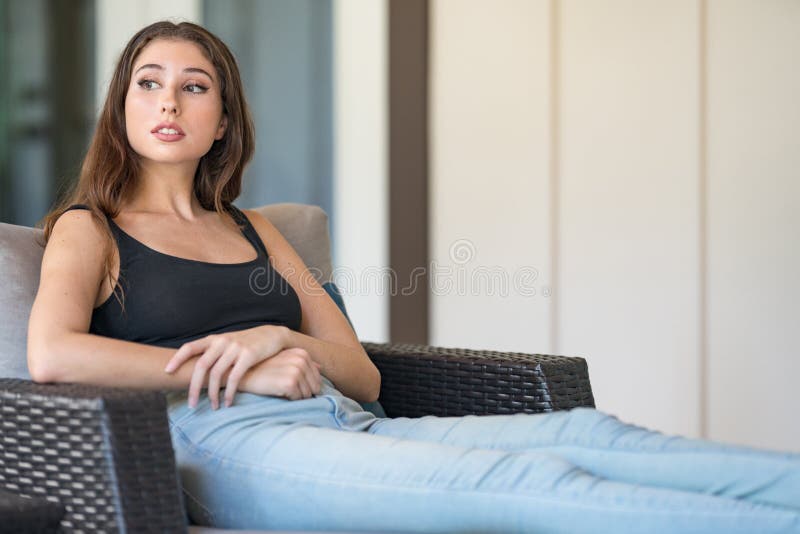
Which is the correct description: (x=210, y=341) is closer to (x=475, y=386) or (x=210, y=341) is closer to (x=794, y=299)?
(x=475, y=386)

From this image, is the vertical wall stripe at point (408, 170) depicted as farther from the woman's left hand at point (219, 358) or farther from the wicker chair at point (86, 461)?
the wicker chair at point (86, 461)

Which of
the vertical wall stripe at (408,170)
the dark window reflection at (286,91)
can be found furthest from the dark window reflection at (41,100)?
the vertical wall stripe at (408,170)

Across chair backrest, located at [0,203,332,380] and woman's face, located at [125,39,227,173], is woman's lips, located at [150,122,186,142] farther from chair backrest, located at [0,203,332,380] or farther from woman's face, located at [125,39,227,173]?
chair backrest, located at [0,203,332,380]

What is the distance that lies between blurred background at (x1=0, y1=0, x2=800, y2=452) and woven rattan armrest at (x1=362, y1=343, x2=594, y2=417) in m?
1.48

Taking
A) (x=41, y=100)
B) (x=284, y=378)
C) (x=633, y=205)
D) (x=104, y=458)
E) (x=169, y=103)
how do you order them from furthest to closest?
(x=633, y=205) < (x=41, y=100) < (x=169, y=103) < (x=284, y=378) < (x=104, y=458)

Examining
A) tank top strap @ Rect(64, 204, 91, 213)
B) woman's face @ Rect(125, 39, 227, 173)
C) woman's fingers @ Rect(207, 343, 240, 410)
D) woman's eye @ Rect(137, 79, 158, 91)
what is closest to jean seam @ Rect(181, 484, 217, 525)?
woman's fingers @ Rect(207, 343, 240, 410)

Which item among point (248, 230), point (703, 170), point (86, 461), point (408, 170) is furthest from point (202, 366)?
point (703, 170)

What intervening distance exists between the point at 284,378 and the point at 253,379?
0.05 metres

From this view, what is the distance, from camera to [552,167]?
3.58 meters

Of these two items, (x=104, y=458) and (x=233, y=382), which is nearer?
(x=104, y=458)

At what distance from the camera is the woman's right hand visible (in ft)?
5.13

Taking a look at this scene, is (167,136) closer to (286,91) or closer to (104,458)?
(104,458)

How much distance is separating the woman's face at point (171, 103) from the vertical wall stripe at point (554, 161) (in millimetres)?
1911

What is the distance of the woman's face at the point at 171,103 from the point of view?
1.82m
